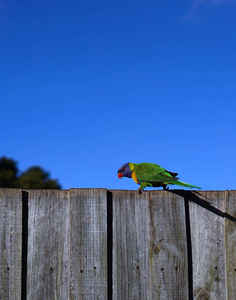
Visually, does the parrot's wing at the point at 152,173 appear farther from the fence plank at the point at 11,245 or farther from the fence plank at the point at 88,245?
the fence plank at the point at 11,245

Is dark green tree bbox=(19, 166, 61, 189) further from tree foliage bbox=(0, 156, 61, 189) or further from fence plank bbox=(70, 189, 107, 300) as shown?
fence plank bbox=(70, 189, 107, 300)

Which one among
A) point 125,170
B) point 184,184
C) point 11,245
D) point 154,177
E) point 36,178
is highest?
point 36,178

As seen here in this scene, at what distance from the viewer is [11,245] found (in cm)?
344

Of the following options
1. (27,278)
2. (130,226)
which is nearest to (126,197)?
(130,226)

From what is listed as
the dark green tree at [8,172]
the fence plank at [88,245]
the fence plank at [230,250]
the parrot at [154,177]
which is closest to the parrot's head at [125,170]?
the parrot at [154,177]

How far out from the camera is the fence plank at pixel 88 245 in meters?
3.44

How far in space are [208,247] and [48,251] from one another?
5.06ft

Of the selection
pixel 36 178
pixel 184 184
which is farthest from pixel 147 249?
pixel 36 178

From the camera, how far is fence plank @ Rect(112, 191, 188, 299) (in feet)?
11.5

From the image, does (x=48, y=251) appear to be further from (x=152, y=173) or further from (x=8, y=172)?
(x=8, y=172)

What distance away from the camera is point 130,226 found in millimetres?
3543

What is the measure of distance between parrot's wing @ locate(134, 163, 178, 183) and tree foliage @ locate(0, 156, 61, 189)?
979 centimetres

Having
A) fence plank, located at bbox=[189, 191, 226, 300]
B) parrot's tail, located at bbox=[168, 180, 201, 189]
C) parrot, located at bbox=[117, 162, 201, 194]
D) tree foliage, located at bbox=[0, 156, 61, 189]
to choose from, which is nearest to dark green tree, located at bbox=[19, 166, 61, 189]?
tree foliage, located at bbox=[0, 156, 61, 189]

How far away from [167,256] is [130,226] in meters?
0.46
